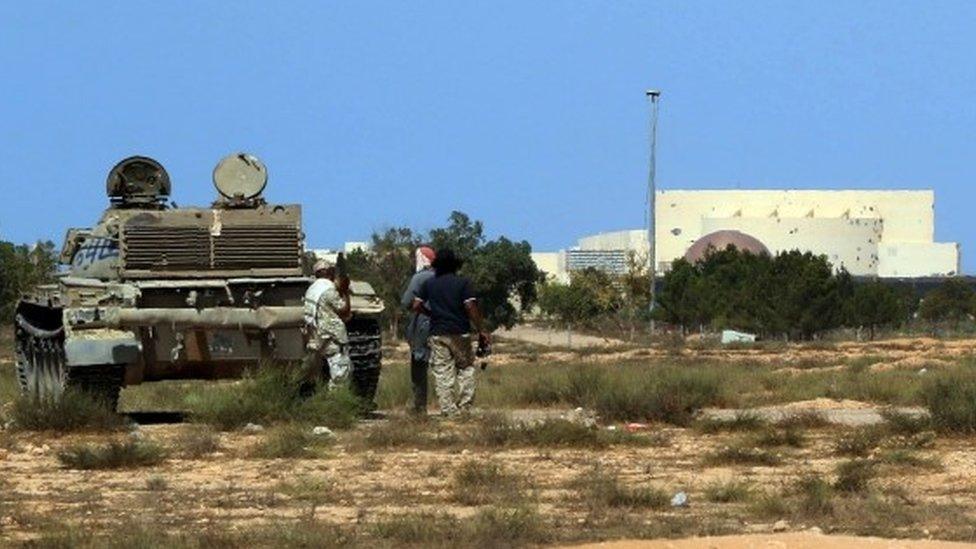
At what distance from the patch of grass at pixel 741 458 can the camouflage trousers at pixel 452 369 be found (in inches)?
200

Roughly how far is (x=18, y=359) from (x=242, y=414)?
15.9 feet

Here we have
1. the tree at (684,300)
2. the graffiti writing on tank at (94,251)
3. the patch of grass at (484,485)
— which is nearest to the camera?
the patch of grass at (484,485)

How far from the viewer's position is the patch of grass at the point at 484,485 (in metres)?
12.3

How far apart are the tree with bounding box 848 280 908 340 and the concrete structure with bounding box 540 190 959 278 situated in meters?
38.8

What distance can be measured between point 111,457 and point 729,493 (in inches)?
184

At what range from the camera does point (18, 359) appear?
22.8m

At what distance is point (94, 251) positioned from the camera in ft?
72.9

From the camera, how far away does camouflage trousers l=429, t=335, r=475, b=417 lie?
19844 mm

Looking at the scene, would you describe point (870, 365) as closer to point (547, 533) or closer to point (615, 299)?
point (547, 533)

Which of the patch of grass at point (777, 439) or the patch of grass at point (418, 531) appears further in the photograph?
the patch of grass at point (777, 439)

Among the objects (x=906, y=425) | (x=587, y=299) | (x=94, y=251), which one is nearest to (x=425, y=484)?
(x=906, y=425)

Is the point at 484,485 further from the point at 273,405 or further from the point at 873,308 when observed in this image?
the point at 873,308

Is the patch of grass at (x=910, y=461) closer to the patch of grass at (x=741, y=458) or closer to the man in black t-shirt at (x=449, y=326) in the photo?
the patch of grass at (x=741, y=458)

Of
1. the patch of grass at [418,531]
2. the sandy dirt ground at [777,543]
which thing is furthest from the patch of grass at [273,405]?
the sandy dirt ground at [777,543]
